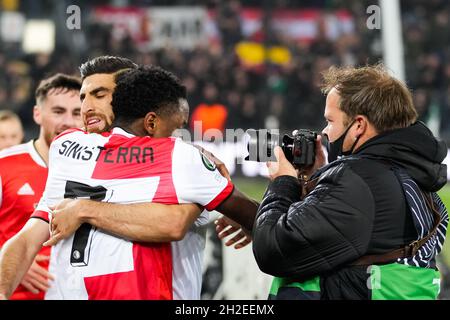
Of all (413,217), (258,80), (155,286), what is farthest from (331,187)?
(258,80)

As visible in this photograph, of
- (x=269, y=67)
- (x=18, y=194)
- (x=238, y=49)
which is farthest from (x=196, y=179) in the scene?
(x=238, y=49)

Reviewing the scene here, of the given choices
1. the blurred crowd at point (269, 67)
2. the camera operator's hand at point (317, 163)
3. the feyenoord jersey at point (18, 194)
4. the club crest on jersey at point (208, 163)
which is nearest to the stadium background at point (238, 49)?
the blurred crowd at point (269, 67)

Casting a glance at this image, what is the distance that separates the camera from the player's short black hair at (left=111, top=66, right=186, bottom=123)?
3.79 meters

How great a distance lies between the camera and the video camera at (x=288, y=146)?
3760 millimetres

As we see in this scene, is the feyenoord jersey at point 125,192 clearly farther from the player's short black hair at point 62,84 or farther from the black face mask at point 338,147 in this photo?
the player's short black hair at point 62,84

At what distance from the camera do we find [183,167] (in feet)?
12.0

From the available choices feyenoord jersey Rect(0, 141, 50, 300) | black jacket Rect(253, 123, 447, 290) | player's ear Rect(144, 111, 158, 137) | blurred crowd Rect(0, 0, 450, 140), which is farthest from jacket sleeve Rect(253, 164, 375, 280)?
blurred crowd Rect(0, 0, 450, 140)

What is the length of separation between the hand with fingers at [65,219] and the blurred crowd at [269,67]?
38.7 feet

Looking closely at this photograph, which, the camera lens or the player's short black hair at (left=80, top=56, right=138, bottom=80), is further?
the player's short black hair at (left=80, top=56, right=138, bottom=80)

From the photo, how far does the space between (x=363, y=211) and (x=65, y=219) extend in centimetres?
125

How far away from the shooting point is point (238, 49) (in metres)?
18.3

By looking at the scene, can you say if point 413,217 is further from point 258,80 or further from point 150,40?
point 150,40

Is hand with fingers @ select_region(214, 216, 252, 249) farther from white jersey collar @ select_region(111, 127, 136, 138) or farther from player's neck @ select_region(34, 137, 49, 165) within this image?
player's neck @ select_region(34, 137, 49, 165)
